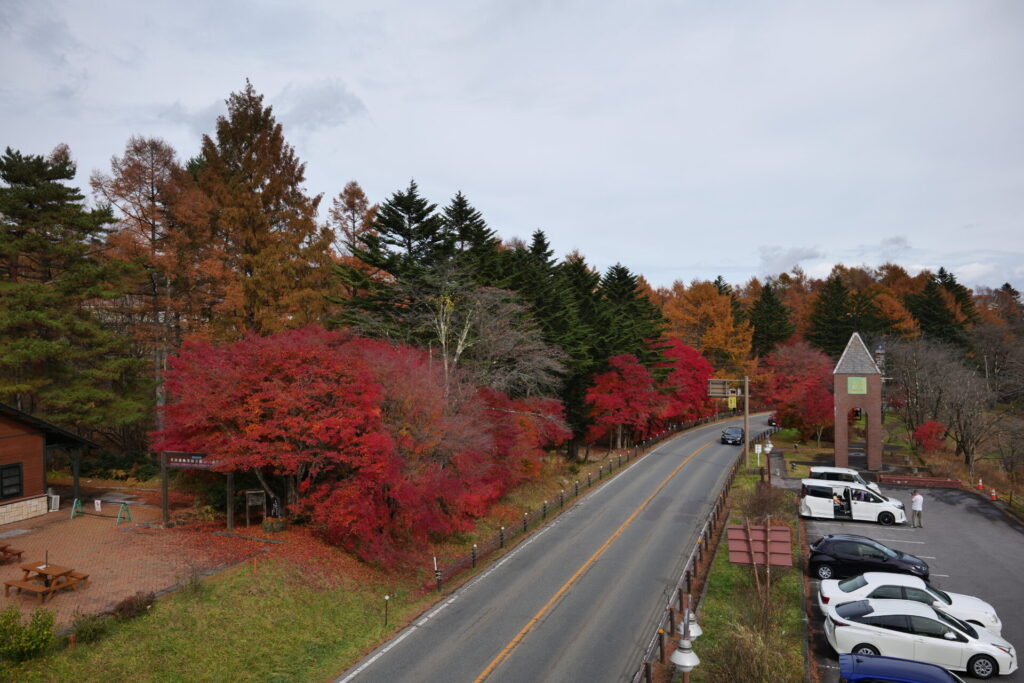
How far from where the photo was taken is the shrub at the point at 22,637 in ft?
39.6

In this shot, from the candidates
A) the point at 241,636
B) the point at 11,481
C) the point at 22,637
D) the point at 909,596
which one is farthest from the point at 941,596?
the point at 11,481

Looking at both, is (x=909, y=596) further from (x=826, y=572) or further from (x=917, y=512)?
(x=917, y=512)

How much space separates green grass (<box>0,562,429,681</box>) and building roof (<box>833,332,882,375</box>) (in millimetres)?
32093

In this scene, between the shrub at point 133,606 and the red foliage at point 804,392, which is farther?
the red foliage at point 804,392

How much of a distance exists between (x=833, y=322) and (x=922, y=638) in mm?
64716

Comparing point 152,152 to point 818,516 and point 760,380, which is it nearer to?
point 818,516

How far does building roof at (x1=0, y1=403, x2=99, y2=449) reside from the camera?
22242 millimetres

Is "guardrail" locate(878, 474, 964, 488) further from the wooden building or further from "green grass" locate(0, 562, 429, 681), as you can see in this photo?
the wooden building

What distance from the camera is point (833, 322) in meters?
70.0

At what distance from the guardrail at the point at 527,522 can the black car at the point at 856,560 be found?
1116 cm

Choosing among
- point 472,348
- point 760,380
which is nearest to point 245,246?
point 472,348

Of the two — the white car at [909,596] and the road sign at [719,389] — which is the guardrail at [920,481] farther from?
the white car at [909,596]

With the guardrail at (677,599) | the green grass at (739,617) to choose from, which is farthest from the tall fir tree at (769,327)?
the green grass at (739,617)

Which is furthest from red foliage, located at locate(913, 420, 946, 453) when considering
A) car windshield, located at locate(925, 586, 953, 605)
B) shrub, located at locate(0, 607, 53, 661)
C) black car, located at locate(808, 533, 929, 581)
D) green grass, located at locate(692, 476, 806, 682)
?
shrub, located at locate(0, 607, 53, 661)
